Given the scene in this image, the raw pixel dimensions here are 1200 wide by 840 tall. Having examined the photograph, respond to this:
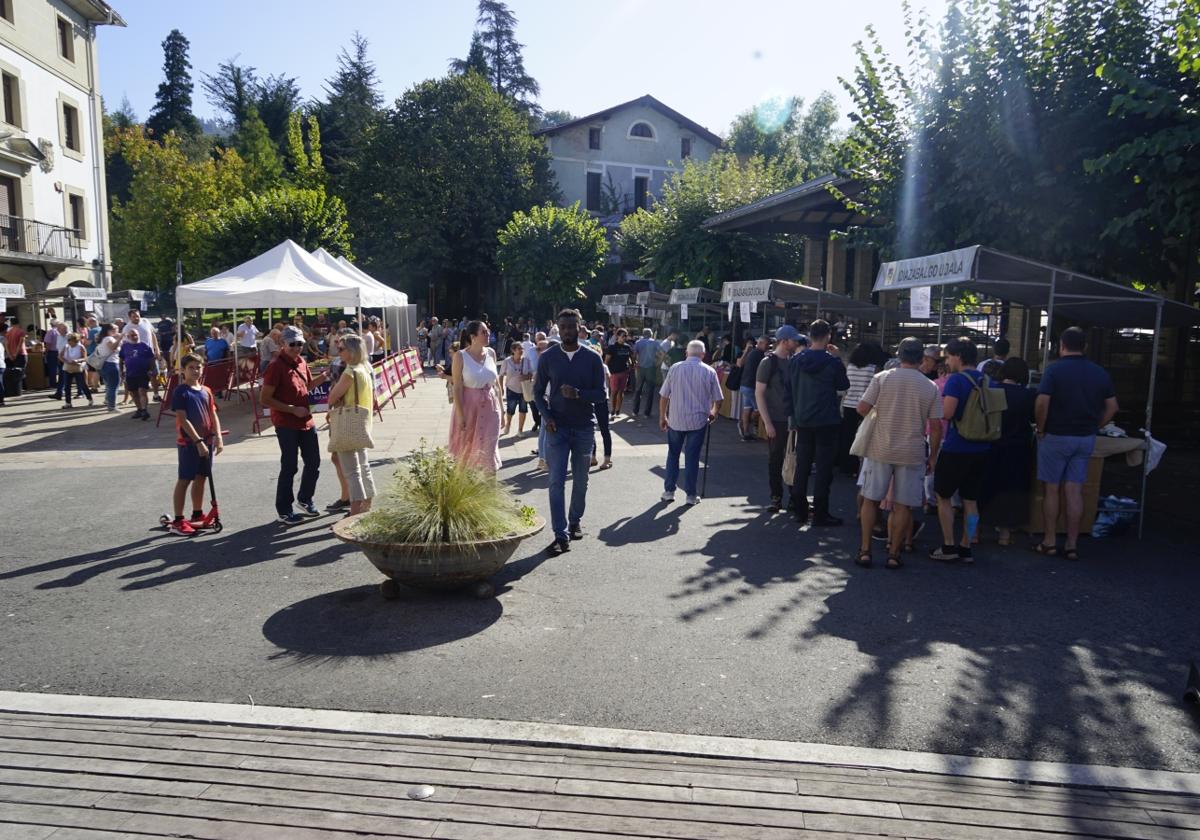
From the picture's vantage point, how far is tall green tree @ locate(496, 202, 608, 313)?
32344mm

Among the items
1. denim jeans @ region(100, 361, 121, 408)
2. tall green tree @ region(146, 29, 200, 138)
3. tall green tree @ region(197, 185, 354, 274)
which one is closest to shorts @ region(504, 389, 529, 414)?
denim jeans @ region(100, 361, 121, 408)

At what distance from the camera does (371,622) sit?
554cm

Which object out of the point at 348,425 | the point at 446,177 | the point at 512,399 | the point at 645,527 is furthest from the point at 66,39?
the point at 645,527

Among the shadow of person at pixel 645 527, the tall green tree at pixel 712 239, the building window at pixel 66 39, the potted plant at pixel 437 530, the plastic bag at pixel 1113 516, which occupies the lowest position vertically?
the shadow of person at pixel 645 527

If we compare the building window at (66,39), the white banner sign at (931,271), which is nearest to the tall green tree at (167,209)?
the building window at (66,39)

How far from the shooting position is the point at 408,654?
504 cm

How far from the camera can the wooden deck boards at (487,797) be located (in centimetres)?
327

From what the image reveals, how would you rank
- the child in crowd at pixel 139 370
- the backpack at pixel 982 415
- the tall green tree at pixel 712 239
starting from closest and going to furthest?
the backpack at pixel 982 415
the child in crowd at pixel 139 370
the tall green tree at pixel 712 239

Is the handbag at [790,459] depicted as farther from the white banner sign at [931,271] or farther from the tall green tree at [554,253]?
the tall green tree at [554,253]

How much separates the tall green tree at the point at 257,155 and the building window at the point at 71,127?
17.2 m

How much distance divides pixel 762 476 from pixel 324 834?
8058mm

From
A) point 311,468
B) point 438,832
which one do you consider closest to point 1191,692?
point 438,832

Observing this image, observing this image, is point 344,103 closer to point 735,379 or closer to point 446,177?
point 446,177

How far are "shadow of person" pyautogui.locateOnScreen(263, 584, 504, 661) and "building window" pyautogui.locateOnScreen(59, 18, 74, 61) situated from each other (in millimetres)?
33027
